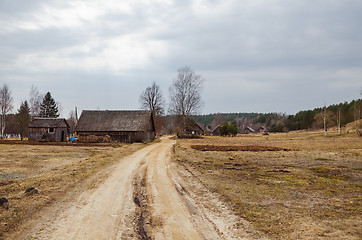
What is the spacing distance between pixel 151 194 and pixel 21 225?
499 centimetres

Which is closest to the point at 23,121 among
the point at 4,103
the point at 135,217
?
the point at 4,103

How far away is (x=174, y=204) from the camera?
9.95m

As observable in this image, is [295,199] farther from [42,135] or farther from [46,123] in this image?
[46,123]

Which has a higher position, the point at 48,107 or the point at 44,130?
the point at 48,107

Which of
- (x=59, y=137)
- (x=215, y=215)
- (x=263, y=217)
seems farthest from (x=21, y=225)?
(x=59, y=137)

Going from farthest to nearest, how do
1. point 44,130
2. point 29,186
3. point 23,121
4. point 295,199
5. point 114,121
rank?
point 23,121, point 114,121, point 44,130, point 29,186, point 295,199

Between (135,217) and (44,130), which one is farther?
(44,130)

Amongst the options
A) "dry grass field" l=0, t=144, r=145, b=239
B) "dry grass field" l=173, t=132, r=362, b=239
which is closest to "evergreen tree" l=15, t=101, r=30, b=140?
"dry grass field" l=0, t=144, r=145, b=239

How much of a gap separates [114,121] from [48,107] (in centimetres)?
3492

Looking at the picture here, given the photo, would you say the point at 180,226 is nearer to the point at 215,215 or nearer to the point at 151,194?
the point at 215,215

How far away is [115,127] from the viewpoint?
4972 centimetres

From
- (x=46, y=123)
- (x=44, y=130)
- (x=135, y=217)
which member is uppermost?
(x=46, y=123)

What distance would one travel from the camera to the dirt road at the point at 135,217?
7.05m

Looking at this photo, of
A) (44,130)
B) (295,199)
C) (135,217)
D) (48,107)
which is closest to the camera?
(135,217)
